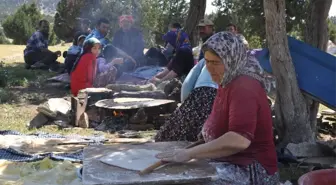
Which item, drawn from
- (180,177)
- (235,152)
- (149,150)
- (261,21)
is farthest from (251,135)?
(261,21)

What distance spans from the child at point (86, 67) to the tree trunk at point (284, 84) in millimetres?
3304

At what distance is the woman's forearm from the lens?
266 cm

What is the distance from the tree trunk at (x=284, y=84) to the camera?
5.49 m

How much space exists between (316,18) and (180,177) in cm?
435

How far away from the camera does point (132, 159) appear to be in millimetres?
2887

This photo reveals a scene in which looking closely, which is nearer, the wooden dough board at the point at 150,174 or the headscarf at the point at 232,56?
the wooden dough board at the point at 150,174

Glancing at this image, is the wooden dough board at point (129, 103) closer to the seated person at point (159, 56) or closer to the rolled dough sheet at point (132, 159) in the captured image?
the seated person at point (159, 56)

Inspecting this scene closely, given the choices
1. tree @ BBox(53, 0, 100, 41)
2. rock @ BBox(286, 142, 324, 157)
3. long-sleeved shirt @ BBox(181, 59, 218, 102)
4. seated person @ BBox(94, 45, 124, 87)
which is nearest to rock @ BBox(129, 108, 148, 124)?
seated person @ BBox(94, 45, 124, 87)

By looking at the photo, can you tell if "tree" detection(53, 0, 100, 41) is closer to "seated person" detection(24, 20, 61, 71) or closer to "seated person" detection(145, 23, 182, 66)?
"seated person" detection(24, 20, 61, 71)

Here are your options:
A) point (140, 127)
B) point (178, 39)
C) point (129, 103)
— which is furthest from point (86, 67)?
point (178, 39)

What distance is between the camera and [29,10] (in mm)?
32188

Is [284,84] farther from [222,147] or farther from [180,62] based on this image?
[222,147]

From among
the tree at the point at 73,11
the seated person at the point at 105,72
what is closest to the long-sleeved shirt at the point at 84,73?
the seated person at the point at 105,72

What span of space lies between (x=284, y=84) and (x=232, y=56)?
2.91 m
